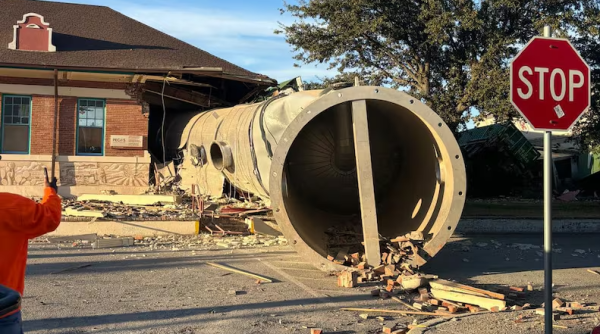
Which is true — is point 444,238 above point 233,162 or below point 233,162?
below

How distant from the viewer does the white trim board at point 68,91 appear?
53.3 feet

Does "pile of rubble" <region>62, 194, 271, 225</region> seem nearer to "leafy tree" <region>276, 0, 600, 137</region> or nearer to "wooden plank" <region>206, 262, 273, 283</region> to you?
"wooden plank" <region>206, 262, 273, 283</region>

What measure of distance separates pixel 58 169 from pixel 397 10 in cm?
1178

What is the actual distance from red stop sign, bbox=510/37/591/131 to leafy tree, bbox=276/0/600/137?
1029 centimetres

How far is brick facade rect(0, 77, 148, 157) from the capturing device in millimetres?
16375

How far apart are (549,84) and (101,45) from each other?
17.6m

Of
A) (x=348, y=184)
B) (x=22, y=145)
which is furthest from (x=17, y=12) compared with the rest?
(x=348, y=184)

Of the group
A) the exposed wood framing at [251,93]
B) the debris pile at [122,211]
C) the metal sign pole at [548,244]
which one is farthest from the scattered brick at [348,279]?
the exposed wood framing at [251,93]

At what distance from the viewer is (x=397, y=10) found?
15.8m

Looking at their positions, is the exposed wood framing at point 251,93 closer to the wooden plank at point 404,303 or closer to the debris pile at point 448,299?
the debris pile at point 448,299

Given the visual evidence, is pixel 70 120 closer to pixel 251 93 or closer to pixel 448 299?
pixel 251 93

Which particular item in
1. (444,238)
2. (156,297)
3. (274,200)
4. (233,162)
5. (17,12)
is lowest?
(156,297)

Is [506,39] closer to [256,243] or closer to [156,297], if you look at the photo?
[256,243]

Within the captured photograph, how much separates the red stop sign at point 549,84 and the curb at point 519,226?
956 centimetres
